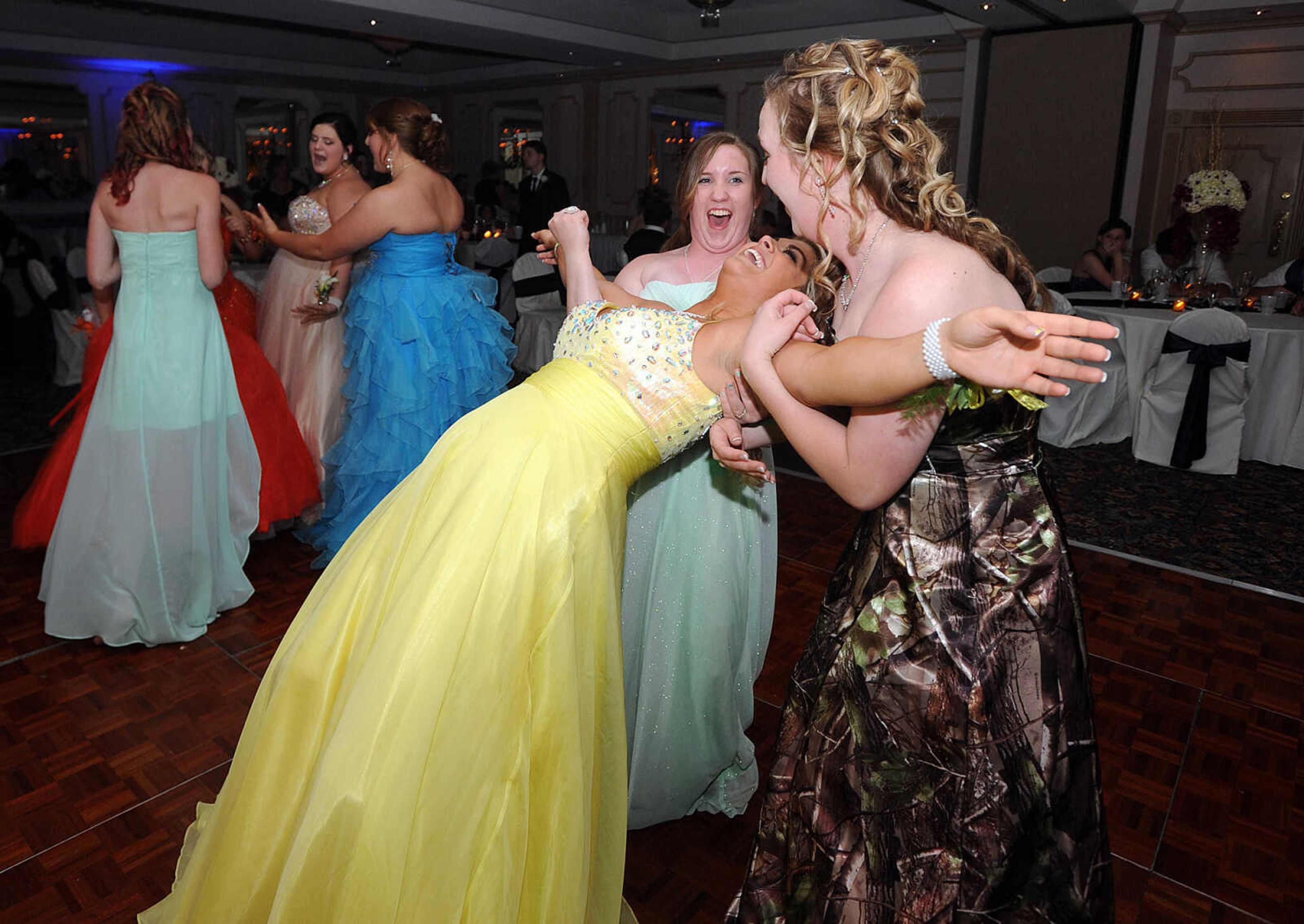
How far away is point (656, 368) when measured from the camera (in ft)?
4.97

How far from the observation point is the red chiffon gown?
318 cm

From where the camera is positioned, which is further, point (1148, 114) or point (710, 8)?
point (1148, 114)

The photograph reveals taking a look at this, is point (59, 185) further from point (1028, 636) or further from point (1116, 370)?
point (1028, 636)

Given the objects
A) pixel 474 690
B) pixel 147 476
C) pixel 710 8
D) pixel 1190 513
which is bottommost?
pixel 1190 513

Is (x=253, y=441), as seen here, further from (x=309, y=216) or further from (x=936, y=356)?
(x=936, y=356)

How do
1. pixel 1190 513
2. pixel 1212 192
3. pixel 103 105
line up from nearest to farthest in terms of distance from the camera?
pixel 1190 513, pixel 1212 192, pixel 103 105

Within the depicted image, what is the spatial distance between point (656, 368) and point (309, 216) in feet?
9.23

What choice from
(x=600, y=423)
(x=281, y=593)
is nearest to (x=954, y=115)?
(x=281, y=593)

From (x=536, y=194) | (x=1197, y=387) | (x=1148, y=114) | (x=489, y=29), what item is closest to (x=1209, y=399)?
(x=1197, y=387)

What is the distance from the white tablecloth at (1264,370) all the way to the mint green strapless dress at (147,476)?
4.52 m

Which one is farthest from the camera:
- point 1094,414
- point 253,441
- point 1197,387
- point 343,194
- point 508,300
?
point 508,300

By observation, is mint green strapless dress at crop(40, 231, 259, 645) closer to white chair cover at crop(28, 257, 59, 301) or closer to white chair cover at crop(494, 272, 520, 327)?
white chair cover at crop(28, 257, 59, 301)

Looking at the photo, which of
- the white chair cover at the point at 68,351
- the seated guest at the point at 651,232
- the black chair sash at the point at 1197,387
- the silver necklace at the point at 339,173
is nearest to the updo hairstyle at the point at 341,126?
the silver necklace at the point at 339,173

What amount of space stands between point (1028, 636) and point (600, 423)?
2.35ft
